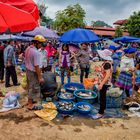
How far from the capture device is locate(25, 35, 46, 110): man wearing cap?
20.0 ft

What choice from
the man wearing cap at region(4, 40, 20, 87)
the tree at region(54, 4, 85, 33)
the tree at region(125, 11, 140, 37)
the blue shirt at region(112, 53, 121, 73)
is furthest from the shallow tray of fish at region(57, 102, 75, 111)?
the tree at region(125, 11, 140, 37)

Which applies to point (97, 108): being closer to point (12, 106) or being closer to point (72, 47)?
point (12, 106)

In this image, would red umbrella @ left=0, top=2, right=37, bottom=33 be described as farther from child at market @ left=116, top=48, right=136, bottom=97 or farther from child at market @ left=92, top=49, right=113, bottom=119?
child at market @ left=116, top=48, right=136, bottom=97

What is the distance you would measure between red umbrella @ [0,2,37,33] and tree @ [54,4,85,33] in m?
24.5

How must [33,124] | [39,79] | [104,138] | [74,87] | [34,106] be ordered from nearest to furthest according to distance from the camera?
[104,138] < [33,124] < [39,79] < [34,106] < [74,87]

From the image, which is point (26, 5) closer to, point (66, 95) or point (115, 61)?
point (66, 95)

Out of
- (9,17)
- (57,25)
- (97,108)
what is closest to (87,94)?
(97,108)

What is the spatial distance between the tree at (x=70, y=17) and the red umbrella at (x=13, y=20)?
80.2ft

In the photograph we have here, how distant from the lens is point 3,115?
621cm

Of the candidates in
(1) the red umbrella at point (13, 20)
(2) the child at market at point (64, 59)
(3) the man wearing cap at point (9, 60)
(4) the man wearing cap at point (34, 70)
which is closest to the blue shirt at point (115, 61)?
(2) the child at market at point (64, 59)

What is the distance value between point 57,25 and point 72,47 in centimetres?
1777

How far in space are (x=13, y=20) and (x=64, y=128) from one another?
2709 mm

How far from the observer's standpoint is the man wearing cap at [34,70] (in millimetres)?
6090

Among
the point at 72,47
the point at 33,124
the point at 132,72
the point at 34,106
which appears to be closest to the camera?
the point at 33,124
